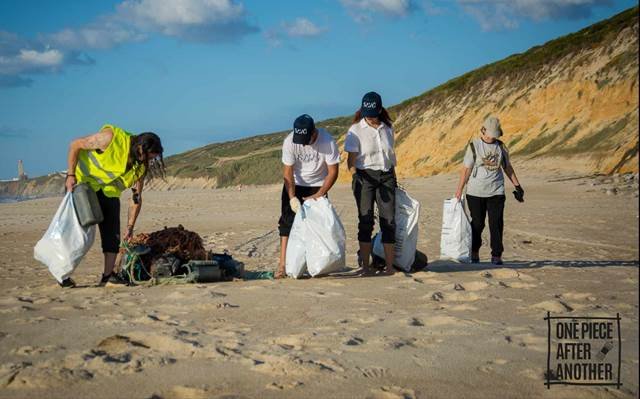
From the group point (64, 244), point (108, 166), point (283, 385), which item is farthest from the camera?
point (108, 166)

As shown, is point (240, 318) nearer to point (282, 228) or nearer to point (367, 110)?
point (282, 228)

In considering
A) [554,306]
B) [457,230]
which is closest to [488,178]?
→ [457,230]

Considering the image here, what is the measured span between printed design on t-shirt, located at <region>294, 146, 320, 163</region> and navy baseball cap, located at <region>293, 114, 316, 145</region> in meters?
0.15

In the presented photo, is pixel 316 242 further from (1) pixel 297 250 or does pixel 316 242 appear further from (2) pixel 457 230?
(2) pixel 457 230

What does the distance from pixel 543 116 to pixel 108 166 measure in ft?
83.4

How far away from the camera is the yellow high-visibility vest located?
6.27 metres

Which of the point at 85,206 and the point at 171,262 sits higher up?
the point at 85,206

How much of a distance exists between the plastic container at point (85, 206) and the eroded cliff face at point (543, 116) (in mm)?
15860

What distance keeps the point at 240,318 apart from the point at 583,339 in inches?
88.9

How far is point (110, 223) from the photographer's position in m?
6.42

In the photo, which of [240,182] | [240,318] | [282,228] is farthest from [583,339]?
[240,182]

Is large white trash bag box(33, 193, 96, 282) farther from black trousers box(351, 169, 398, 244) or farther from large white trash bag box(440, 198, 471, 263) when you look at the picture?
large white trash bag box(440, 198, 471, 263)

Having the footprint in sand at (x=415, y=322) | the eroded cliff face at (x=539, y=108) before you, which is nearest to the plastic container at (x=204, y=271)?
the footprint in sand at (x=415, y=322)

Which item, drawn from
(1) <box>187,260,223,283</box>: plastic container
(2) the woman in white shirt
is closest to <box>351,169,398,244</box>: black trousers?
(2) the woman in white shirt
